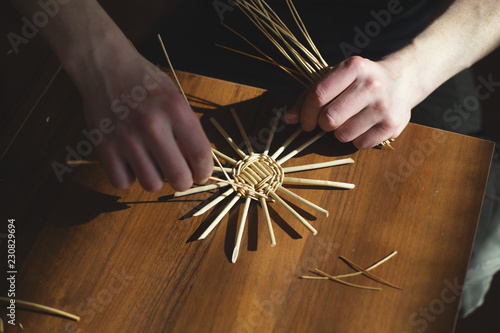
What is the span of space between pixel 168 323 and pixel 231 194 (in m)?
0.22

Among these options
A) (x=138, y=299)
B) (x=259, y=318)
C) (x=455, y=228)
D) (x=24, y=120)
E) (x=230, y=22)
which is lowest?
(x=455, y=228)

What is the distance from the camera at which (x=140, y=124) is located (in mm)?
560

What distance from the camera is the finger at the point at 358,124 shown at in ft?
2.27

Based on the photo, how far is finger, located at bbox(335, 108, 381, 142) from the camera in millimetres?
690

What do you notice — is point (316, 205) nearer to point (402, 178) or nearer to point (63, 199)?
point (402, 178)

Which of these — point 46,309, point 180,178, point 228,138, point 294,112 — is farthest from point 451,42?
point 46,309

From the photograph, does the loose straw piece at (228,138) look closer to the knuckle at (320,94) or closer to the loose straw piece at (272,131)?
the loose straw piece at (272,131)

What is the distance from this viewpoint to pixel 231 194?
2.24 feet

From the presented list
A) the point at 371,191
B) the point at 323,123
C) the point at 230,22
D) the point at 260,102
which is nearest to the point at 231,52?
the point at 230,22

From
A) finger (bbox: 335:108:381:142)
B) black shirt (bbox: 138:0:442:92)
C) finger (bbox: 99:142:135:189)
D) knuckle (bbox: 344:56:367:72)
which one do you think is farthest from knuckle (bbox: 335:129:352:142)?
finger (bbox: 99:142:135:189)

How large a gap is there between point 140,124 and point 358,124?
13.7 inches

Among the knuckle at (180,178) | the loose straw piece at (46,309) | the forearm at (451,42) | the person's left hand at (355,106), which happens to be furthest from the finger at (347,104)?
the loose straw piece at (46,309)

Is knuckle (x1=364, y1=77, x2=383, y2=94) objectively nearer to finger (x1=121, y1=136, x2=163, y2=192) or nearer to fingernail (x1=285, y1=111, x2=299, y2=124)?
fingernail (x1=285, y1=111, x2=299, y2=124)

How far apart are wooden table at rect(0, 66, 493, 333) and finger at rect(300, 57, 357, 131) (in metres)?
0.06
